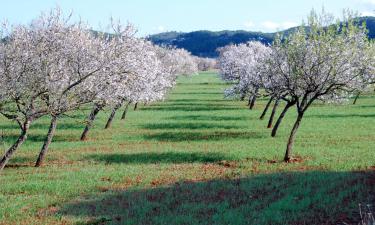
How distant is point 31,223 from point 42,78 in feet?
25.6

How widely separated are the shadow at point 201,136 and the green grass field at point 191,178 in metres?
0.10

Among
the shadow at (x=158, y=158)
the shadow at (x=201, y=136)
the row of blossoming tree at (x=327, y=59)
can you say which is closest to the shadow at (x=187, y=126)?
the shadow at (x=201, y=136)

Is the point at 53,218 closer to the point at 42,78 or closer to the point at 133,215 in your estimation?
the point at 133,215

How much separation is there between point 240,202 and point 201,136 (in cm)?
2525

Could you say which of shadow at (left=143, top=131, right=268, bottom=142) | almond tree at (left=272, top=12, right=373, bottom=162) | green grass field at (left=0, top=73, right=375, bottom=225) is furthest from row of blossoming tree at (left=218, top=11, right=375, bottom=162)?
shadow at (left=143, top=131, right=268, bottom=142)

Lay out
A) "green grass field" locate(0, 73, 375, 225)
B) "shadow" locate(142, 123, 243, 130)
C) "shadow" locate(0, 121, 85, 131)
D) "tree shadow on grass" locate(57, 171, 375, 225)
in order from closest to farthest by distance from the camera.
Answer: "tree shadow on grass" locate(57, 171, 375, 225)
"green grass field" locate(0, 73, 375, 225)
"shadow" locate(142, 123, 243, 130)
"shadow" locate(0, 121, 85, 131)

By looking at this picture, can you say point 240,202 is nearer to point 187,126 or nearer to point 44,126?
point 187,126

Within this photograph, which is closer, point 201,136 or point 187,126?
point 201,136

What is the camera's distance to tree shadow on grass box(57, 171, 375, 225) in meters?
17.1

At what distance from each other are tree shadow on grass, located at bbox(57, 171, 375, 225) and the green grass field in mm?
43

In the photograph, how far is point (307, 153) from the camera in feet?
111

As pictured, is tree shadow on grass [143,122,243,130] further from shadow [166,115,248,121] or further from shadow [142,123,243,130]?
shadow [166,115,248,121]

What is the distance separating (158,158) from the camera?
109 feet

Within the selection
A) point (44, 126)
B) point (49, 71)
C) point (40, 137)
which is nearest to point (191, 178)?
point (49, 71)
